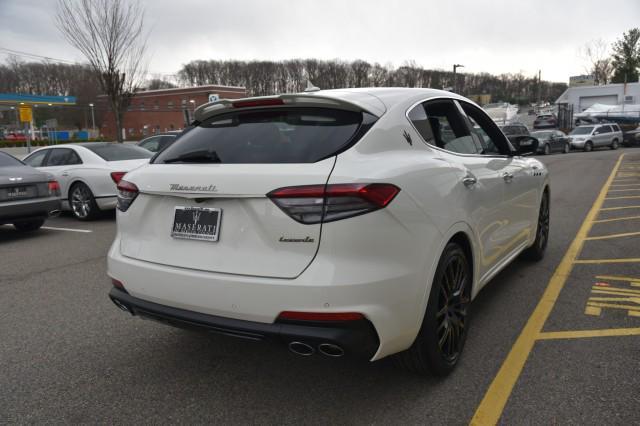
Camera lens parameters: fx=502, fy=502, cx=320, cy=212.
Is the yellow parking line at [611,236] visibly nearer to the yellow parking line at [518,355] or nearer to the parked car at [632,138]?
the yellow parking line at [518,355]

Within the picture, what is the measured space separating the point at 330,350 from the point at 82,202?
27.5 feet

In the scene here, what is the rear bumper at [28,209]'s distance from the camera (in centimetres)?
750

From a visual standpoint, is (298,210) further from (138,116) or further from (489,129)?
(138,116)

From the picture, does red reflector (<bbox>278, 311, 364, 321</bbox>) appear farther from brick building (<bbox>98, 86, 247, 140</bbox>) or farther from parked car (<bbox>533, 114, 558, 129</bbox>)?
brick building (<bbox>98, 86, 247, 140</bbox>)

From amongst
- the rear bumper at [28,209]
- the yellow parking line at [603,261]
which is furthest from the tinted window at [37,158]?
the yellow parking line at [603,261]

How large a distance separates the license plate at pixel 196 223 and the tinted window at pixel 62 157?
7.75 metres

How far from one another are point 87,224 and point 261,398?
24.5ft

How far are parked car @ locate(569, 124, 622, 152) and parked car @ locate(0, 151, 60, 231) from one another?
31.3 meters

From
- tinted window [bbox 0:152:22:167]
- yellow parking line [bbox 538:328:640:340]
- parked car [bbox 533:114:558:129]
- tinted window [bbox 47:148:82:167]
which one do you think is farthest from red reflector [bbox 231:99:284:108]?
parked car [bbox 533:114:558:129]

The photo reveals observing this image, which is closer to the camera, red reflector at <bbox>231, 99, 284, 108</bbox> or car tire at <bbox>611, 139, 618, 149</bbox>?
red reflector at <bbox>231, 99, 284, 108</bbox>

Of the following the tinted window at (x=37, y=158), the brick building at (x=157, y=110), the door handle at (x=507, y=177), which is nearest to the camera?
the door handle at (x=507, y=177)

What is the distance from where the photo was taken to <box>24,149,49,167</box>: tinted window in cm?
1027

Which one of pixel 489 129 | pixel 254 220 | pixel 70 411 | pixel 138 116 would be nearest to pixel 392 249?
pixel 254 220

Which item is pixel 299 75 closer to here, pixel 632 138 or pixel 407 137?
pixel 632 138
